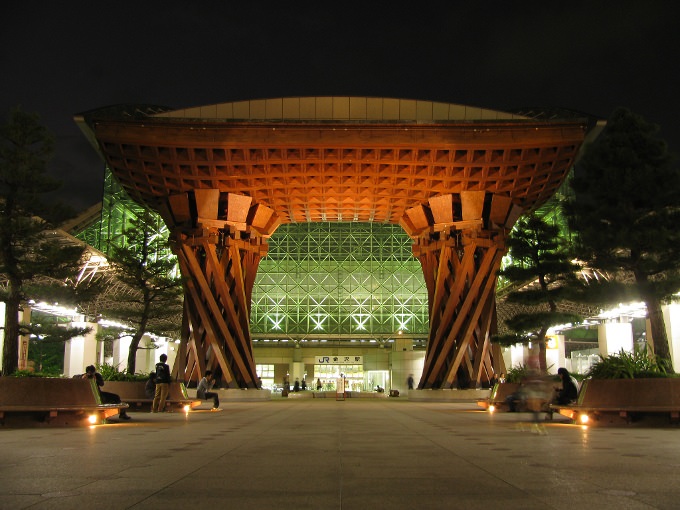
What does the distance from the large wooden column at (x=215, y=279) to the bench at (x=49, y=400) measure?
1649cm

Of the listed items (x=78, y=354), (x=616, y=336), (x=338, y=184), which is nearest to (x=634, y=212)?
(x=338, y=184)

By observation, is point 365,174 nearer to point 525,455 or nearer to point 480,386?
point 480,386

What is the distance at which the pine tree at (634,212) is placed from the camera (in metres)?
13.6

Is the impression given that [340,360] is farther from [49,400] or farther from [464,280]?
[49,400]

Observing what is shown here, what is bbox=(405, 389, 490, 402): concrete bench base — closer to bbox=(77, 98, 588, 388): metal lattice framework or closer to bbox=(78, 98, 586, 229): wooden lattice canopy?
bbox=(77, 98, 588, 388): metal lattice framework

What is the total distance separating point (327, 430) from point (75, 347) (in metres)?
28.2

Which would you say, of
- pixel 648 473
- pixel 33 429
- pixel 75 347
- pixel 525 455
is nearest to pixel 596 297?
pixel 525 455

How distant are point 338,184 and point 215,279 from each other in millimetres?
6977

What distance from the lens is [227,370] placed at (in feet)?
100

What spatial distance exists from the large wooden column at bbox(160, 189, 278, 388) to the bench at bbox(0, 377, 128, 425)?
16.5 m

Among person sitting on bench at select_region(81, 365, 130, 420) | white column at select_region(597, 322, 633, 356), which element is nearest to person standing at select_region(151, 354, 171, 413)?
person sitting on bench at select_region(81, 365, 130, 420)

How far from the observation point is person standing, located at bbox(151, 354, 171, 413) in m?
17.1

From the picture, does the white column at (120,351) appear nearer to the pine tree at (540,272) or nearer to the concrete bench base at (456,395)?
the concrete bench base at (456,395)

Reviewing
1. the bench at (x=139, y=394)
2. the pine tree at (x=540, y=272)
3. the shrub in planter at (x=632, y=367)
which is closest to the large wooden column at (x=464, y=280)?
the pine tree at (x=540, y=272)
